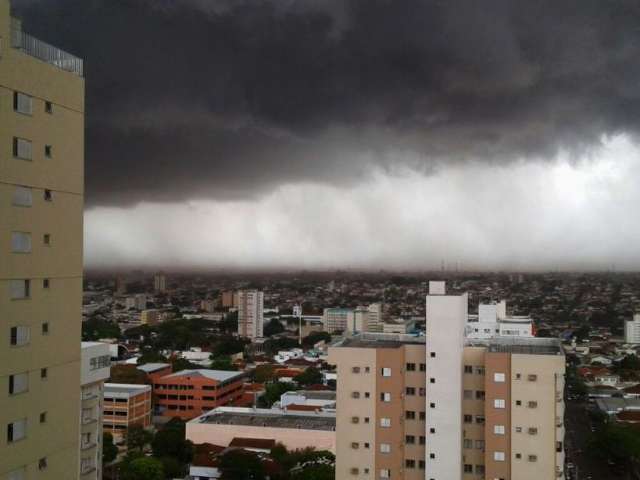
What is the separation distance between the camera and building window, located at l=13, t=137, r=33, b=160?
3145 mm

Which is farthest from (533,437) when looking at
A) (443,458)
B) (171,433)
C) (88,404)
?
(171,433)

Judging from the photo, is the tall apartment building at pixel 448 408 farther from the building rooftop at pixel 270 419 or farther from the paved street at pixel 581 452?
the paved street at pixel 581 452

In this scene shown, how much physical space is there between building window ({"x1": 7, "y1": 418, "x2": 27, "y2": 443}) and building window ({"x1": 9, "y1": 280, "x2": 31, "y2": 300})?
62 centimetres

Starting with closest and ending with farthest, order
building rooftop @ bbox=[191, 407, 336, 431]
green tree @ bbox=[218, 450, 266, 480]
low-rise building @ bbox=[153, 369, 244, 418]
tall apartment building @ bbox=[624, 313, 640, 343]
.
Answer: green tree @ bbox=[218, 450, 266, 480] → building rooftop @ bbox=[191, 407, 336, 431] → low-rise building @ bbox=[153, 369, 244, 418] → tall apartment building @ bbox=[624, 313, 640, 343]

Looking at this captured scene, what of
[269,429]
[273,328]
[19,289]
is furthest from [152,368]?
[273,328]

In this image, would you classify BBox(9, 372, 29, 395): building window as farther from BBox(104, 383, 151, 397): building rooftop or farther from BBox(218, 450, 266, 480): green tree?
BBox(104, 383, 151, 397): building rooftop

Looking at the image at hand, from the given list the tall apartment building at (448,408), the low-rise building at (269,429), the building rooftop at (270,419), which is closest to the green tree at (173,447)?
the low-rise building at (269,429)

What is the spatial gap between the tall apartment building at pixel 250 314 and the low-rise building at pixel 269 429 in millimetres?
26428

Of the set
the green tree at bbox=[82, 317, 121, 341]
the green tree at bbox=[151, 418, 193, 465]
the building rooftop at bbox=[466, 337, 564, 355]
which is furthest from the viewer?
the green tree at bbox=[82, 317, 121, 341]

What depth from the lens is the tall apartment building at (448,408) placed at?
298 inches

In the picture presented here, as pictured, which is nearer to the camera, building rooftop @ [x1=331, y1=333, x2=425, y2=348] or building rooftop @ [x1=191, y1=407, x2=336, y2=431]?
building rooftop @ [x1=331, y1=333, x2=425, y2=348]

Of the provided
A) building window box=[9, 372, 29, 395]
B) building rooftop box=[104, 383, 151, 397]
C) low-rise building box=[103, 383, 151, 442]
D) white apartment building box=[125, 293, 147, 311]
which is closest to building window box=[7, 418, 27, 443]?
building window box=[9, 372, 29, 395]

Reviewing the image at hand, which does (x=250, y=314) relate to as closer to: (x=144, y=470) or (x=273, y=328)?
(x=273, y=328)

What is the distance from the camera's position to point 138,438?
1584 centimetres
